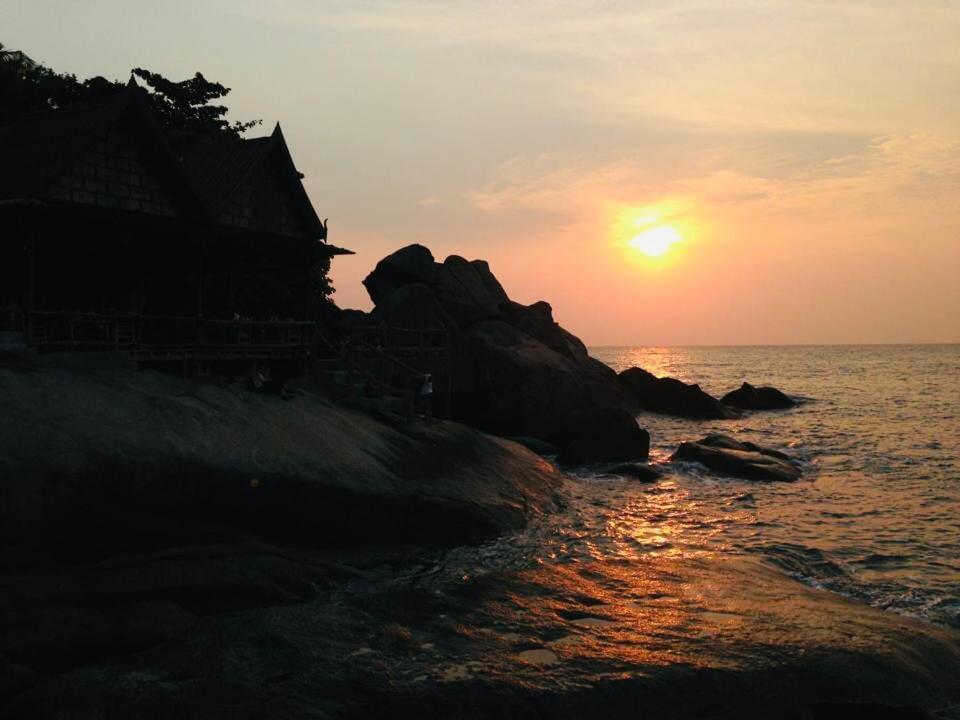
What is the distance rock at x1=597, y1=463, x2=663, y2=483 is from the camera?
24188 millimetres

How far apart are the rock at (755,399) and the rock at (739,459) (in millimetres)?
27989

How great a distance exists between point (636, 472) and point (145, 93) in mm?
28212

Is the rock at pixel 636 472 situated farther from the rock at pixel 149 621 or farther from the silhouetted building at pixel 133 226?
the rock at pixel 149 621

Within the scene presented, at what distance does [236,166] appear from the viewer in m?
21.1

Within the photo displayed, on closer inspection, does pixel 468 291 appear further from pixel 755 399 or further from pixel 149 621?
pixel 149 621

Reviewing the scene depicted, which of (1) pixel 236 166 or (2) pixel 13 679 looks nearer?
(2) pixel 13 679

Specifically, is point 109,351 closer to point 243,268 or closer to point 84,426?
point 84,426

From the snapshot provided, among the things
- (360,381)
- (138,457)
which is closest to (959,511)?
(360,381)

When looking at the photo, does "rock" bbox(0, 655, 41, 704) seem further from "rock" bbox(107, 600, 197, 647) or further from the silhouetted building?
the silhouetted building

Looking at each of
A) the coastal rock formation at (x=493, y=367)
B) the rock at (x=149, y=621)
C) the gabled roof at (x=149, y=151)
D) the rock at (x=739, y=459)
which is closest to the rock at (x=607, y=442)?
the rock at (x=739, y=459)

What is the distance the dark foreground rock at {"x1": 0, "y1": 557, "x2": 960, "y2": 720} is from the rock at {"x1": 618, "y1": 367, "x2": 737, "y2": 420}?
3987 centimetres

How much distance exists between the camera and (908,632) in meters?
9.65

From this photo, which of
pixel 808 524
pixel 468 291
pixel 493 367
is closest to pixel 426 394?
pixel 808 524

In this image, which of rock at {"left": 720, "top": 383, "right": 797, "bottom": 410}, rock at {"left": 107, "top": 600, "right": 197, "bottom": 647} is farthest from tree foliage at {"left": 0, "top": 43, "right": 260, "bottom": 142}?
rock at {"left": 720, "top": 383, "right": 797, "bottom": 410}
